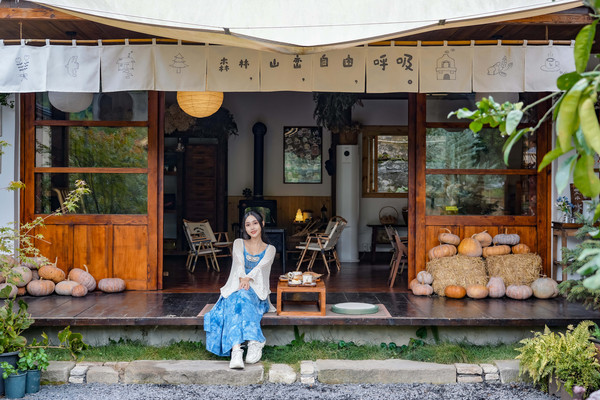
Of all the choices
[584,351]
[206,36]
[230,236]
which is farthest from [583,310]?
[230,236]

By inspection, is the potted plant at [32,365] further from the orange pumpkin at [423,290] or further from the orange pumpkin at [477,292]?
the orange pumpkin at [477,292]

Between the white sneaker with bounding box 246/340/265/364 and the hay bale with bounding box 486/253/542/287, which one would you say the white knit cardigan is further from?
the hay bale with bounding box 486/253/542/287

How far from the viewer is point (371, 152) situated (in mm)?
11398

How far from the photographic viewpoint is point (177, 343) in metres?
5.56

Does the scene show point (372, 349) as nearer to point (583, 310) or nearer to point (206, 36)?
point (583, 310)

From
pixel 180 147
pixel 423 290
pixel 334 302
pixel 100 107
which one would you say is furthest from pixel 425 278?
pixel 180 147

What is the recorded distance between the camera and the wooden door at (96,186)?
671 cm

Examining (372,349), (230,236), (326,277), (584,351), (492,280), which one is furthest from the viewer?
(230,236)

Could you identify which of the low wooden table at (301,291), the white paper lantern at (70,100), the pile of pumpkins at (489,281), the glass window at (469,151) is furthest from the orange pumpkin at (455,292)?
the white paper lantern at (70,100)

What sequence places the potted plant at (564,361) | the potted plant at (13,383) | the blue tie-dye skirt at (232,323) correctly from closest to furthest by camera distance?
the potted plant at (564,361)
the potted plant at (13,383)
the blue tie-dye skirt at (232,323)

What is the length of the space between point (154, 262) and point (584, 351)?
14.2 ft

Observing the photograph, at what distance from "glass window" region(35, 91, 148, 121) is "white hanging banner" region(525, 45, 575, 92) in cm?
399

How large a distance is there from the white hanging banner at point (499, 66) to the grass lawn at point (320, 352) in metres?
2.44

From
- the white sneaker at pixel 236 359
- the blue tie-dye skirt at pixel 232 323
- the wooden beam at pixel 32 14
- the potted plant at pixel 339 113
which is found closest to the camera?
the white sneaker at pixel 236 359
